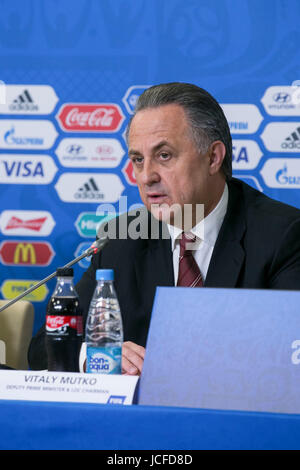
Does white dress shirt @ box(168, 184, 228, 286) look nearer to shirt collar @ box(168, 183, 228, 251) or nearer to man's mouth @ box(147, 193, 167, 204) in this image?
shirt collar @ box(168, 183, 228, 251)

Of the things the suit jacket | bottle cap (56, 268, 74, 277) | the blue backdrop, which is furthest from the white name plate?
the blue backdrop

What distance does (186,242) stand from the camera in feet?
6.01

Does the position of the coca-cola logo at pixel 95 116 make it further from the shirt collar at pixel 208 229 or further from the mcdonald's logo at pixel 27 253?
the shirt collar at pixel 208 229

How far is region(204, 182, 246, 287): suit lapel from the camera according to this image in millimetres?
1687

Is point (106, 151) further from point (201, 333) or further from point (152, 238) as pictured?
point (201, 333)

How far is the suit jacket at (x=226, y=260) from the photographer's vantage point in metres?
1.69

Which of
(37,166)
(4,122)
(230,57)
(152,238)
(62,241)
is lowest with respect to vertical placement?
(152,238)

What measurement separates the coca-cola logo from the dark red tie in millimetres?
1607

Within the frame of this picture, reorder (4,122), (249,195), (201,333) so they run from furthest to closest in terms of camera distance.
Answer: (4,122) < (249,195) < (201,333)

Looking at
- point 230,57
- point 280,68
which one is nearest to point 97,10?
point 230,57

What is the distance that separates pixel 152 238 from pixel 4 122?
175 centimetres

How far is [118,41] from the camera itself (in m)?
3.25

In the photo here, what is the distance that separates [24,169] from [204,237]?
174 centimetres

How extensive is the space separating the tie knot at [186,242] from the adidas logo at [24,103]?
177 cm
